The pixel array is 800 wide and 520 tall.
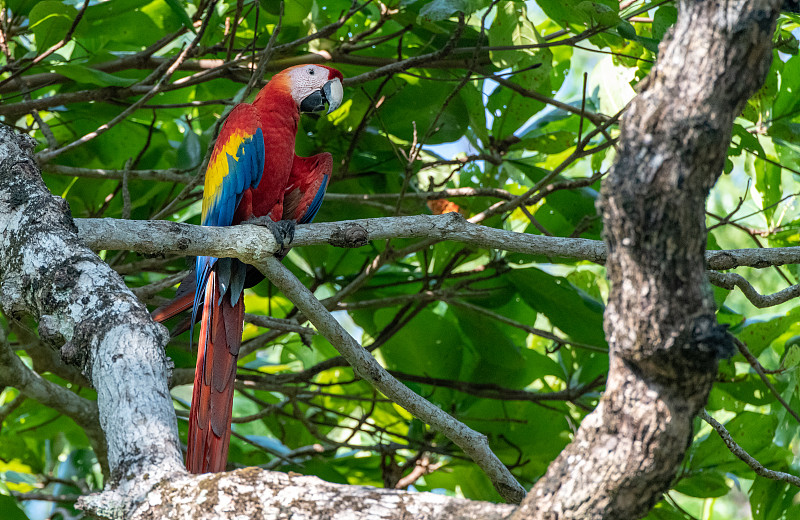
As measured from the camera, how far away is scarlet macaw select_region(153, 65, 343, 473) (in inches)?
73.5

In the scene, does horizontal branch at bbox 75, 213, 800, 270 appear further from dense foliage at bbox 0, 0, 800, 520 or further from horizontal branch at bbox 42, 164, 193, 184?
horizontal branch at bbox 42, 164, 193, 184

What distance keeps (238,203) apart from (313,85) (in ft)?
1.65

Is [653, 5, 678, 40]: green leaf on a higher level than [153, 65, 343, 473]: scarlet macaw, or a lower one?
higher

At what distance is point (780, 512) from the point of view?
2.41 metres

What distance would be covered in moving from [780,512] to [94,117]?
270 cm

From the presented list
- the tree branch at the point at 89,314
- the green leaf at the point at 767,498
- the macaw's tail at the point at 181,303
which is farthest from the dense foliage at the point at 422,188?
the tree branch at the point at 89,314

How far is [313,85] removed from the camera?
2535 mm

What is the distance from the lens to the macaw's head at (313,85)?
2.53 meters

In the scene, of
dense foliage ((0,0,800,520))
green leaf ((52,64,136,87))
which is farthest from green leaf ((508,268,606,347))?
green leaf ((52,64,136,87))

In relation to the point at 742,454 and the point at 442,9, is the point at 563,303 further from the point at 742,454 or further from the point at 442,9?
the point at 442,9

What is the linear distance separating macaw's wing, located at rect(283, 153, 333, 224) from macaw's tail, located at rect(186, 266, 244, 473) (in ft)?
1.61

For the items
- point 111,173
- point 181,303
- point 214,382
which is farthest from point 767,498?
point 111,173

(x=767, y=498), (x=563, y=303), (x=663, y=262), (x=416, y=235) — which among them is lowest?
(x=663, y=262)

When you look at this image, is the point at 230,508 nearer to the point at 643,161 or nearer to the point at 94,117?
the point at 643,161
